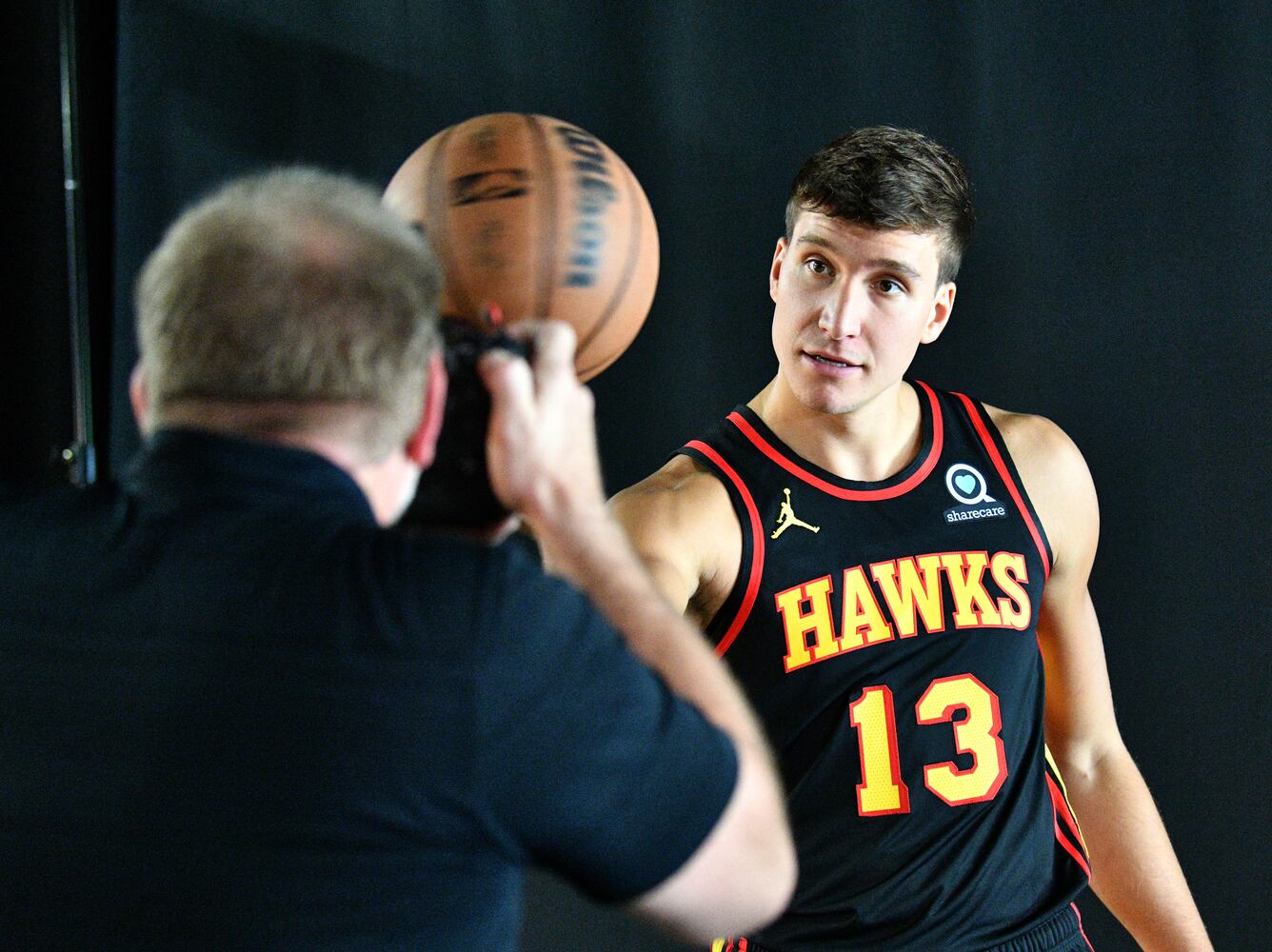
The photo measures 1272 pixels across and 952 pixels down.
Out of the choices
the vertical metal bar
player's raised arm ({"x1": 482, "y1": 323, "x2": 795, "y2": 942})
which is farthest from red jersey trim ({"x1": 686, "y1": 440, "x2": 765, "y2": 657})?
the vertical metal bar

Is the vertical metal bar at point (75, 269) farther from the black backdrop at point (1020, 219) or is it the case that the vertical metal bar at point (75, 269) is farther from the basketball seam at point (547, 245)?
the basketball seam at point (547, 245)

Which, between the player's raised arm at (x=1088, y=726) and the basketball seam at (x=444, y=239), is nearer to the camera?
the basketball seam at (x=444, y=239)

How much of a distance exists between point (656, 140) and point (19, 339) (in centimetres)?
131

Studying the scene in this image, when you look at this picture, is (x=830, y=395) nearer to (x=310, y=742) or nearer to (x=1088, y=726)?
(x=1088, y=726)

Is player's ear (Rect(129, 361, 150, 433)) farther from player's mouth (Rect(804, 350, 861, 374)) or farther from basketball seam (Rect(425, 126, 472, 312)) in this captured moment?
player's mouth (Rect(804, 350, 861, 374))

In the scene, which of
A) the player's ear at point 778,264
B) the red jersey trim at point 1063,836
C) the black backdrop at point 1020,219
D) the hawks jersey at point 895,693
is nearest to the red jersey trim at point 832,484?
the hawks jersey at point 895,693

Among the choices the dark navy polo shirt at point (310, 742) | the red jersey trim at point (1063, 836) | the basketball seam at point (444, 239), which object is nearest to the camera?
the dark navy polo shirt at point (310, 742)

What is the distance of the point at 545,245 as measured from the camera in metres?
1.27

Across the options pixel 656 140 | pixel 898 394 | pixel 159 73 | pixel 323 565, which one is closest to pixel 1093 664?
pixel 898 394

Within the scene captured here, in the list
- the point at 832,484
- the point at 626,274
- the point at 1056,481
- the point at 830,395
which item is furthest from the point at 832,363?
the point at 626,274

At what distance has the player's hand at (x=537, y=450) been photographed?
932mm

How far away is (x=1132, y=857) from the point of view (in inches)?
75.2

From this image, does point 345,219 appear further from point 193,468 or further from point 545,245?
point 545,245

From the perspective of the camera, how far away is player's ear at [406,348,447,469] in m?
0.92
